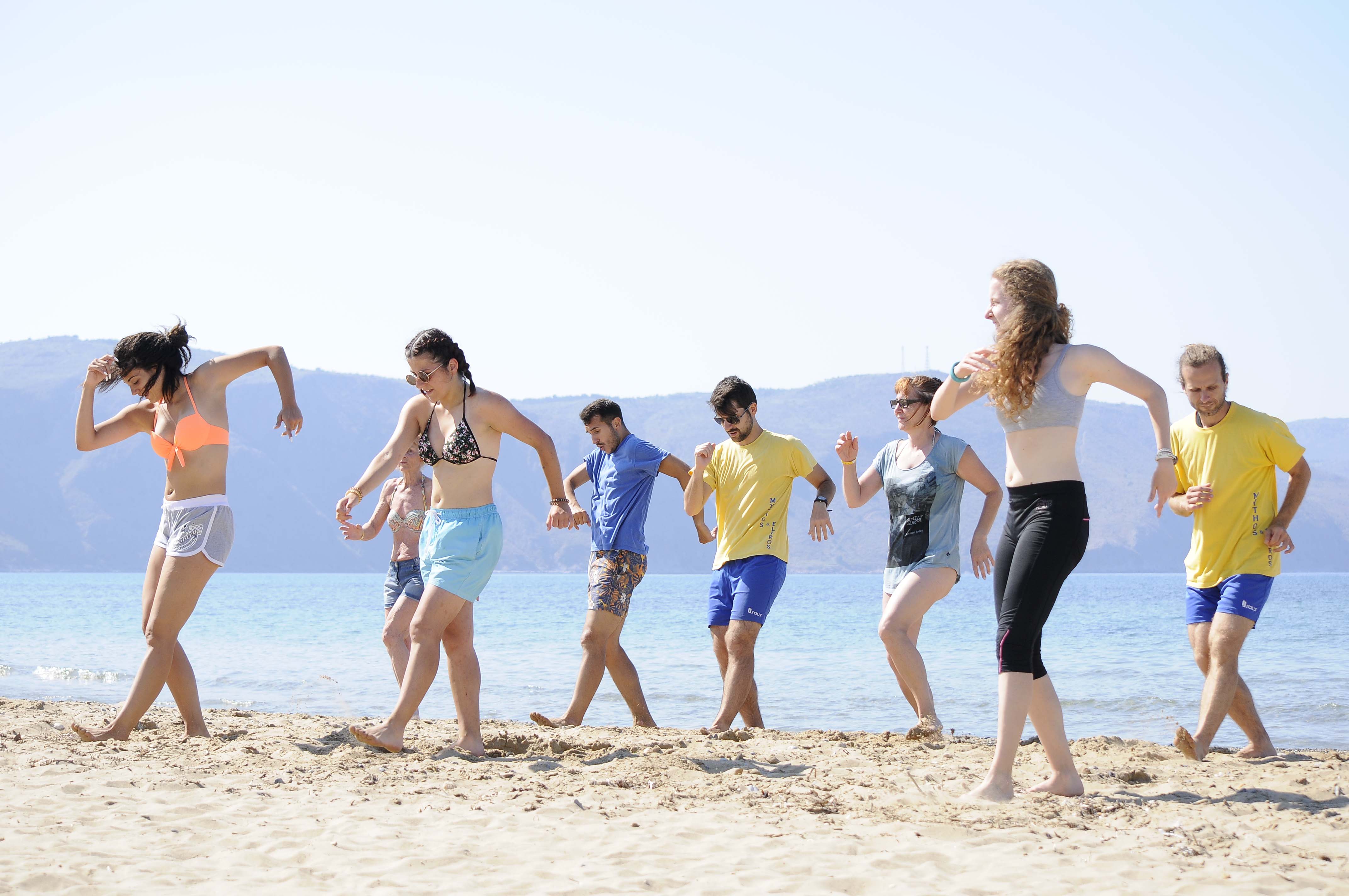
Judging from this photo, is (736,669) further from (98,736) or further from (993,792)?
(98,736)

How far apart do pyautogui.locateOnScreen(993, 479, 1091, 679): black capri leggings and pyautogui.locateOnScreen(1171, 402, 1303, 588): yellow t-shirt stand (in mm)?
1649

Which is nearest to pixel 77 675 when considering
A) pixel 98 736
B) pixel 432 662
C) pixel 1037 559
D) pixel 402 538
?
pixel 402 538

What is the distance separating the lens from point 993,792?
13.1ft

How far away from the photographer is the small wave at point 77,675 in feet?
42.5

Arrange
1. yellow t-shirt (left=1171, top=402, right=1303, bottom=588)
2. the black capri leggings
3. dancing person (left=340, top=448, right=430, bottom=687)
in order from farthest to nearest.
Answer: dancing person (left=340, top=448, right=430, bottom=687) → yellow t-shirt (left=1171, top=402, right=1303, bottom=588) → the black capri leggings

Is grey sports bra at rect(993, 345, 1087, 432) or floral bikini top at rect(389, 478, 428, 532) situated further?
floral bikini top at rect(389, 478, 428, 532)

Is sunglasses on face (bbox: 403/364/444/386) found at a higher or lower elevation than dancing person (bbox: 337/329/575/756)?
higher

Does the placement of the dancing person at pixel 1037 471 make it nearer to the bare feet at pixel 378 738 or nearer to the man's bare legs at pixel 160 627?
the bare feet at pixel 378 738

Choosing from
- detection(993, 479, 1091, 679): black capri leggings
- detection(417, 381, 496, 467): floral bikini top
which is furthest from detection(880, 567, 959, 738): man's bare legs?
detection(417, 381, 496, 467): floral bikini top

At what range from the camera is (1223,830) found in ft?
11.8

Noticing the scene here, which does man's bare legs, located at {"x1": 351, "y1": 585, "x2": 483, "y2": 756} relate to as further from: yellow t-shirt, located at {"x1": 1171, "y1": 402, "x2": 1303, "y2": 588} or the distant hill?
the distant hill

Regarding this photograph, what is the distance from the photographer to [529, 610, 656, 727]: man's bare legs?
6.43 meters

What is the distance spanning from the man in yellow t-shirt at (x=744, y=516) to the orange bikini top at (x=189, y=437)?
8.45 feet

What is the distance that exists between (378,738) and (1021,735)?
9.16ft
